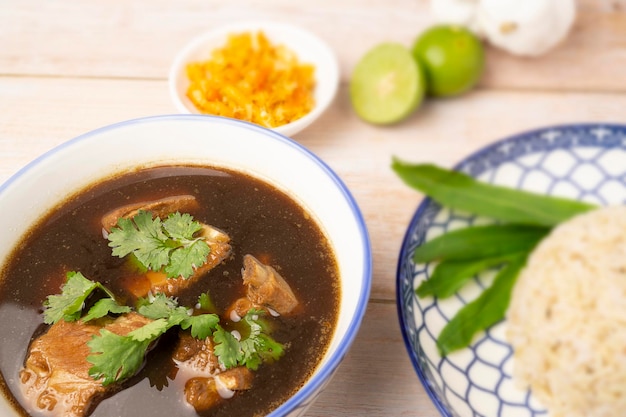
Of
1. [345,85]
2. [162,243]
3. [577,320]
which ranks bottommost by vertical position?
[577,320]

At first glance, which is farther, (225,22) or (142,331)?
(225,22)

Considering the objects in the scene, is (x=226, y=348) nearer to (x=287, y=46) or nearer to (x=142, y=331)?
(x=142, y=331)

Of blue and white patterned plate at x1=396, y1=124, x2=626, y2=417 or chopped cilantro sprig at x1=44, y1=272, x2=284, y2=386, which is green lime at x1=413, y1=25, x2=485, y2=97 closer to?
blue and white patterned plate at x1=396, y1=124, x2=626, y2=417

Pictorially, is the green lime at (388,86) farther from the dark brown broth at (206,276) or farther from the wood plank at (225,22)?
the dark brown broth at (206,276)

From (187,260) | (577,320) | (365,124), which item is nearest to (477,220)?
(577,320)

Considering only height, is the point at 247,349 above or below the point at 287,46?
below

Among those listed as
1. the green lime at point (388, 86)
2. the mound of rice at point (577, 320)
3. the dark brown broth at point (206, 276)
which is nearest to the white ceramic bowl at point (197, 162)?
the dark brown broth at point (206, 276)
